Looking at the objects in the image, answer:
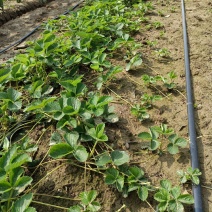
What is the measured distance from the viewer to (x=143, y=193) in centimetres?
143

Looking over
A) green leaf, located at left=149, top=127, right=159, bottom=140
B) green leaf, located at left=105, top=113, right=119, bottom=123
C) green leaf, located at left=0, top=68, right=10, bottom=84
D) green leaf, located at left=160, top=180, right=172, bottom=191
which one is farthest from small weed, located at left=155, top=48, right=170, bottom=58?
green leaf, located at left=160, top=180, right=172, bottom=191

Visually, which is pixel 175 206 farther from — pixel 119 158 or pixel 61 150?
pixel 61 150

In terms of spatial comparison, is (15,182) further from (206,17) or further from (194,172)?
(206,17)

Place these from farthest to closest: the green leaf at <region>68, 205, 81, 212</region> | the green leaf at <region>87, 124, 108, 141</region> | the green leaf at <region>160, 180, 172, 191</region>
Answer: the green leaf at <region>87, 124, 108, 141</region> → the green leaf at <region>160, 180, 172, 191</region> → the green leaf at <region>68, 205, 81, 212</region>

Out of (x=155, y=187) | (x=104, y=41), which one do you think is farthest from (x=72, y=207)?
(x=104, y=41)

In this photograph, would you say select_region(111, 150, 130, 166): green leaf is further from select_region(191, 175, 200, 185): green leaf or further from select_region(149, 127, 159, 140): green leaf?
select_region(191, 175, 200, 185): green leaf

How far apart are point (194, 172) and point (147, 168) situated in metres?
0.29

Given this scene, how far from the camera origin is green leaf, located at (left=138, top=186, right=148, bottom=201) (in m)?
1.40

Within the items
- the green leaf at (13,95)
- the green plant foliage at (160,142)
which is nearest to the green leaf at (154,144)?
the green plant foliage at (160,142)

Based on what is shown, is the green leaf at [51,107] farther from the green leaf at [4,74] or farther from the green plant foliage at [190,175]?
the green plant foliage at [190,175]

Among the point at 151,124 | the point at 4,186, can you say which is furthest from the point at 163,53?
the point at 4,186

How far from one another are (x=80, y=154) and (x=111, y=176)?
218 millimetres

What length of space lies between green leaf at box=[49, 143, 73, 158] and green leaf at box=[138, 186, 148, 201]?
0.45 metres

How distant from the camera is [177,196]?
1.38 metres
